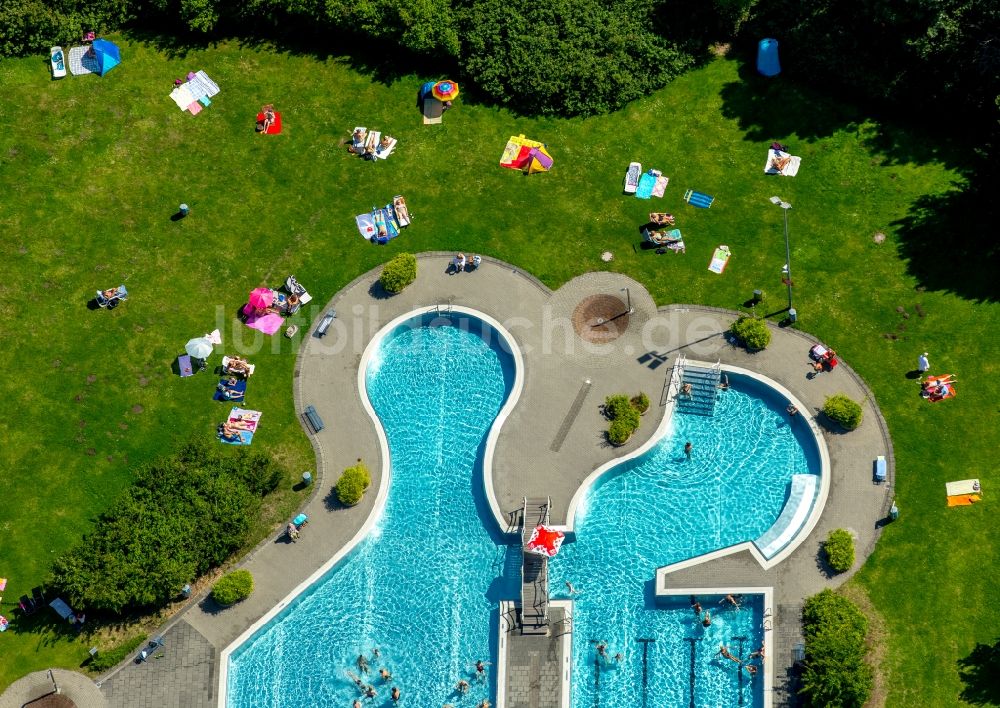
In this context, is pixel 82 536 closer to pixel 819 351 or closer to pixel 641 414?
pixel 641 414

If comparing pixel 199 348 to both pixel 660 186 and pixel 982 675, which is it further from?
pixel 982 675

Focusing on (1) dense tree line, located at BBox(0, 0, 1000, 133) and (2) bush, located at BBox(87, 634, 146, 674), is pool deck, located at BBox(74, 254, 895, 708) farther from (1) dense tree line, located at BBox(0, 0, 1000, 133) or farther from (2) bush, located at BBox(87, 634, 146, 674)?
(1) dense tree line, located at BBox(0, 0, 1000, 133)

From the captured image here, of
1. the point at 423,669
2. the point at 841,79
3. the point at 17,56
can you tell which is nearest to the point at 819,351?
the point at 841,79

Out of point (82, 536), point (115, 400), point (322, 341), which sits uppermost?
point (322, 341)

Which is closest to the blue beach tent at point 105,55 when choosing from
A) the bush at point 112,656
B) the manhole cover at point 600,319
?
the manhole cover at point 600,319

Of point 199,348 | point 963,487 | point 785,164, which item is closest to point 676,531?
point 963,487
